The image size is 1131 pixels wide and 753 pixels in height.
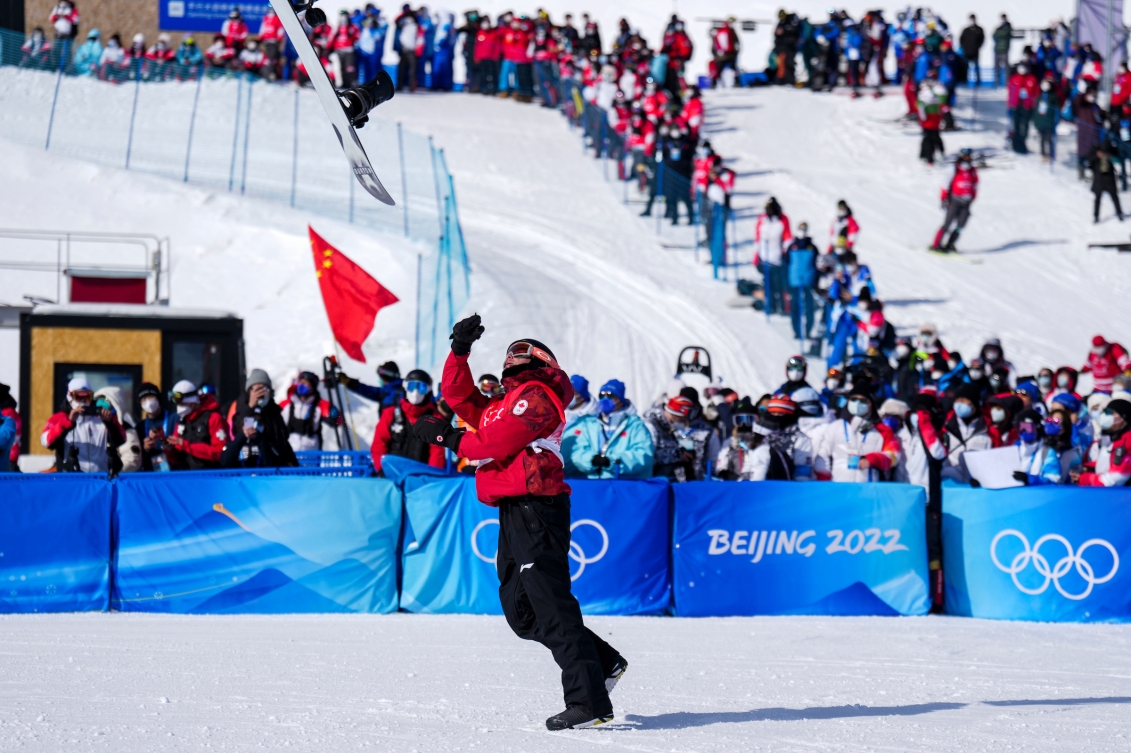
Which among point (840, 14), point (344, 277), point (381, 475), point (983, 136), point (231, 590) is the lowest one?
point (231, 590)

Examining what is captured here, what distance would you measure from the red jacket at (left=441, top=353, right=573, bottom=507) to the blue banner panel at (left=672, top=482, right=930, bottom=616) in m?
3.82

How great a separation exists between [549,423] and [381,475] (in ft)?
14.1

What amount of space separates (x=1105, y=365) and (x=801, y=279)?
3.91 m

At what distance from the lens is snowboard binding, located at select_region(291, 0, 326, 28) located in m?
6.64

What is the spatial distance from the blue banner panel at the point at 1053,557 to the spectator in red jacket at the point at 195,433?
5.66 m

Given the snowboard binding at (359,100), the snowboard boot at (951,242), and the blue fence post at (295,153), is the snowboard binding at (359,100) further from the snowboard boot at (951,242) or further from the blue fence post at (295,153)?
the snowboard boot at (951,242)

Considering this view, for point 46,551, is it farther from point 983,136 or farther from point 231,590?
point 983,136

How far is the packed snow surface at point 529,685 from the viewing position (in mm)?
5355

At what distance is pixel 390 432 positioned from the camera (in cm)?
1050

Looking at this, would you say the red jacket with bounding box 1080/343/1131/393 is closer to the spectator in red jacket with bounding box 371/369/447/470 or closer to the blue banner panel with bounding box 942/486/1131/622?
the blue banner panel with bounding box 942/486/1131/622

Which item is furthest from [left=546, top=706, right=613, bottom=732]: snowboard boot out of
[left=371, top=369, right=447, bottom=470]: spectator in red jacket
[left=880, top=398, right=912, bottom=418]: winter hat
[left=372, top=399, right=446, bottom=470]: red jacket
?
[left=880, top=398, right=912, bottom=418]: winter hat

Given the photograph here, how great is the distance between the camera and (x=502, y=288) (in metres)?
19.4

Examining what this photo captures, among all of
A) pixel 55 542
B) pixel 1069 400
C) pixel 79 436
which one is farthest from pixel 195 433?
pixel 1069 400

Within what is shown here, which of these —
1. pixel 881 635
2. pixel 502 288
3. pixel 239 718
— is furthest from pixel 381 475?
pixel 502 288
